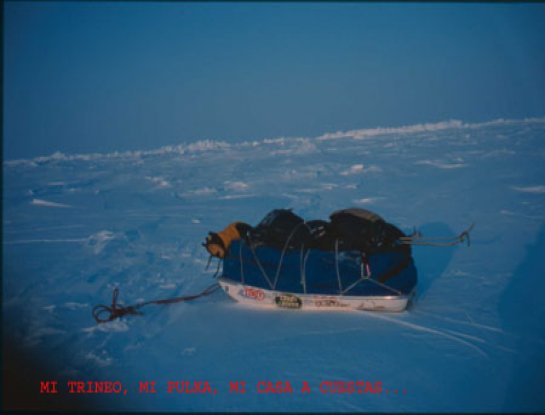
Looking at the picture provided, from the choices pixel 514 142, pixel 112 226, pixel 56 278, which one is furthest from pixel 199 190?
pixel 514 142

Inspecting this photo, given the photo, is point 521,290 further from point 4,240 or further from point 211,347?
point 4,240

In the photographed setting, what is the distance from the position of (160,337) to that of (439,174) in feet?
28.4

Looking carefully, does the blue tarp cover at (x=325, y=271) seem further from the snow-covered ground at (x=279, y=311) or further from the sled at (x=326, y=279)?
the snow-covered ground at (x=279, y=311)

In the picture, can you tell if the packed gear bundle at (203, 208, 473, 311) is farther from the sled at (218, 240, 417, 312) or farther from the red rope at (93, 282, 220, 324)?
the red rope at (93, 282, 220, 324)

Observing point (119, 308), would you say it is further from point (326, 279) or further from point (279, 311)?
point (326, 279)

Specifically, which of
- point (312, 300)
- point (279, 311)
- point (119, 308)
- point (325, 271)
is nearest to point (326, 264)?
point (325, 271)

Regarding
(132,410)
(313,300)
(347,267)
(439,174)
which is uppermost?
(439,174)

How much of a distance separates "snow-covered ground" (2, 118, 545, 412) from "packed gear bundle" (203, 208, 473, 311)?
0.17m

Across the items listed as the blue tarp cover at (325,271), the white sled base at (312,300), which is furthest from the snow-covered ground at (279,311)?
the blue tarp cover at (325,271)

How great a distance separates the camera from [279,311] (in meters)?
3.76

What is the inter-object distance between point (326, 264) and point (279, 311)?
2.17ft

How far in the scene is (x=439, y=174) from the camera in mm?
10133

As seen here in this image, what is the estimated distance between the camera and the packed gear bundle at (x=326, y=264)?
3488mm

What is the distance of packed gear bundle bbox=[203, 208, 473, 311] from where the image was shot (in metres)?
3.49
